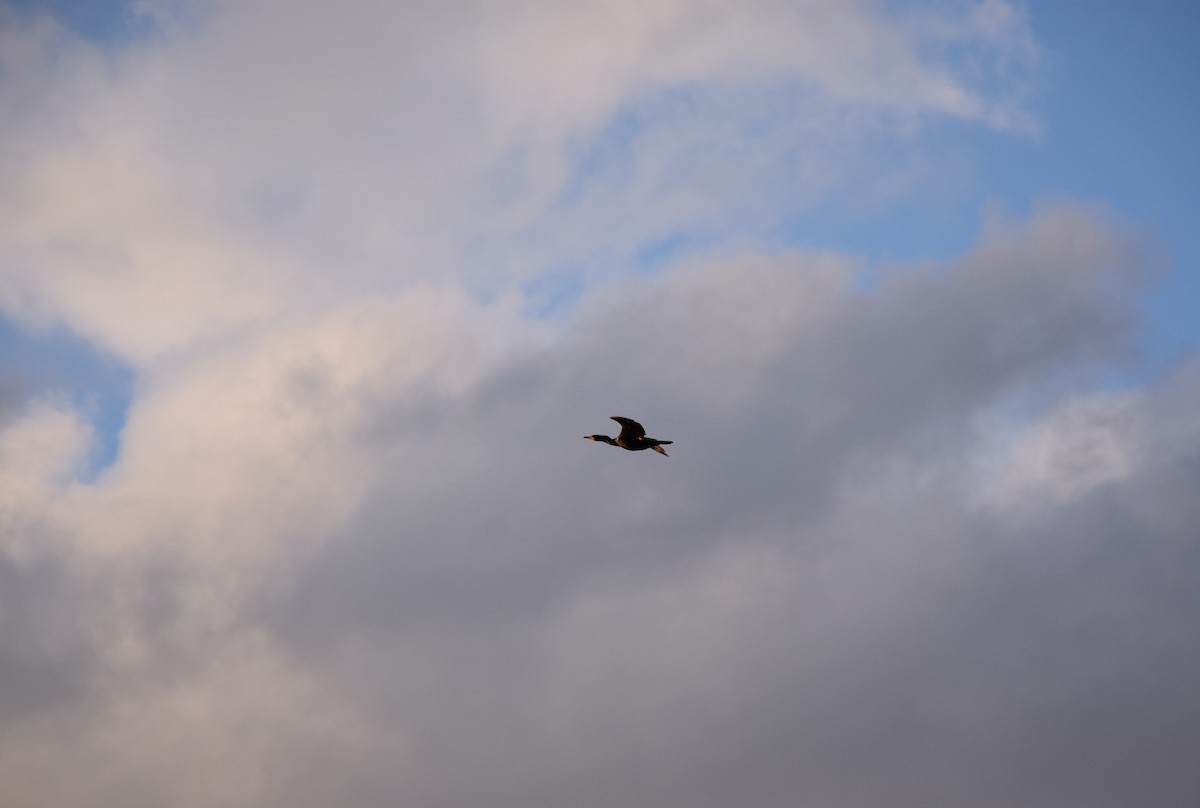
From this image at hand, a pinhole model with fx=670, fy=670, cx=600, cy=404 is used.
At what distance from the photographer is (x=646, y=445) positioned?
48.2 metres
